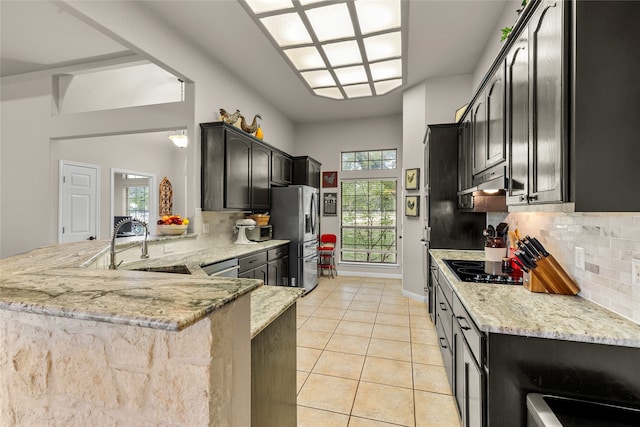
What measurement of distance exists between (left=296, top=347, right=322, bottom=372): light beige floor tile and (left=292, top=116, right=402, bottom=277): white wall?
131 inches

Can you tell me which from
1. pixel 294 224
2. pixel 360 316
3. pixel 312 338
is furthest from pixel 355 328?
pixel 294 224

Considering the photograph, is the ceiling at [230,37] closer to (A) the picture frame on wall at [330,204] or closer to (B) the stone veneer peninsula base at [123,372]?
(A) the picture frame on wall at [330,204]

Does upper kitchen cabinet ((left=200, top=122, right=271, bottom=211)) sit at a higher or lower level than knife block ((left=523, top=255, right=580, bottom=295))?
higher

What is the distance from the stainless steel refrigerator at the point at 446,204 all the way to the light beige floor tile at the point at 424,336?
22cm

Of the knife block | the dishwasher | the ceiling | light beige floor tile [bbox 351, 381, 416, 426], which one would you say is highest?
the ceiling

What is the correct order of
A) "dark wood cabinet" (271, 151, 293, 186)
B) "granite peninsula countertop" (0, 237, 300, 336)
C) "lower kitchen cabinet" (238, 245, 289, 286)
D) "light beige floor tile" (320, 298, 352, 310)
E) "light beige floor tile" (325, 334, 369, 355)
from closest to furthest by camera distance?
"granite peninsula countertop" (0, 237, 300, 336)
"light beige floor tile" (325, 334, 369, 355)
"lower kitchen cabinet" (238, 245, 289, 286)
"light beige floor tile" (320, 298, 352, 310)
"dark wood cabinet" (271, 151, 293, 186)

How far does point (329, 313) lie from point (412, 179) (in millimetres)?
2364

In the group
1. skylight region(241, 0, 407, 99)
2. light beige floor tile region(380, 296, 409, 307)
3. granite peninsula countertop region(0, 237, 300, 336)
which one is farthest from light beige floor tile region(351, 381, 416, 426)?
skylight region(241, 0, 407, 99)

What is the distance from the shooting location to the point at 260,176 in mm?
4254

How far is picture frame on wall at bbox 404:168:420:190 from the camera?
14.6 ft

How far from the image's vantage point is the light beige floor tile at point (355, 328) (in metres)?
3.19

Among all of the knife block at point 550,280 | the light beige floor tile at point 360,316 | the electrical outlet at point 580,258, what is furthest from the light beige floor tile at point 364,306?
the electrical outlet at point 580,258

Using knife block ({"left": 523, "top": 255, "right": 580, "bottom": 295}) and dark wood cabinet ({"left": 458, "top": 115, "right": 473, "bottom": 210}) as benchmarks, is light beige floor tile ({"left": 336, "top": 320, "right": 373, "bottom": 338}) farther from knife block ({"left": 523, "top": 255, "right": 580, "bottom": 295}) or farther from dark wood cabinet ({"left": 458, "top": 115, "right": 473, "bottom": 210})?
knife block ({"left": 523, "top": 255, "right": 580, "bottom": 295})

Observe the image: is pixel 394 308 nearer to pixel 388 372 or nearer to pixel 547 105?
pixel 388 372
